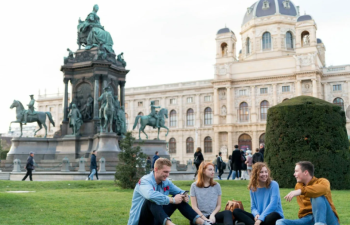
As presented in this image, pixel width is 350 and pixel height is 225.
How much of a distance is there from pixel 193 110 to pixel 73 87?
150 feet

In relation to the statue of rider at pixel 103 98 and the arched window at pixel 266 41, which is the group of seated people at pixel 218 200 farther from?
the arched window at pixel 266 41

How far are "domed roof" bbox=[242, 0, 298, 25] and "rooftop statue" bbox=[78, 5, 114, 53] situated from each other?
159 ft

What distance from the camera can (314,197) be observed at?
4.54 meters

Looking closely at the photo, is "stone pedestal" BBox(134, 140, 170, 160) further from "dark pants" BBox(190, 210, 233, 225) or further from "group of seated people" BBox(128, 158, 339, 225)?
"dark pants" BBox(190, 210, 233, 225)

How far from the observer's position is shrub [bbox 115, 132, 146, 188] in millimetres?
12056

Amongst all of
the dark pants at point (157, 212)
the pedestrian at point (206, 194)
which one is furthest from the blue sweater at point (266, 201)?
the dark pants at point (157, 212)

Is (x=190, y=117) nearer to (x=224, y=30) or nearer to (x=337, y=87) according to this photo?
(x=224, y=30)

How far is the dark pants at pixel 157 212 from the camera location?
4.71 m

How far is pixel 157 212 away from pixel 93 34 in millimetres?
18368

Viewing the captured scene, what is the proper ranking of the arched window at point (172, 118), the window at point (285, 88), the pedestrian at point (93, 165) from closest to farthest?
the pedestrian at point (93, 165) < the window at point (285, 88) < the arched window at point (172, 118)

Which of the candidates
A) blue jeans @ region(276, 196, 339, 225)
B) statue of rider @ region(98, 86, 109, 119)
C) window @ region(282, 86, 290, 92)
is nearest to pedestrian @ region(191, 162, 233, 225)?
blue jeans @ region(276, 196, 339, 225)

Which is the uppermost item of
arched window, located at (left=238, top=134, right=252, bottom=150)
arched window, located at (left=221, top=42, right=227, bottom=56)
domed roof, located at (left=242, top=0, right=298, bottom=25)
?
domed roof, located at (left=242, top=0, right=298, bottom=25)

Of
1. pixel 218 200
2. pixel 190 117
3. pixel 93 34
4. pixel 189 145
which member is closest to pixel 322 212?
pixel 218 200

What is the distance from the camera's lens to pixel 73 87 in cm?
2144
